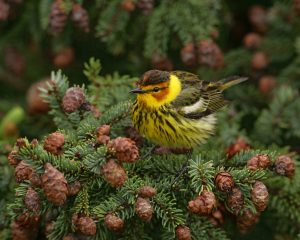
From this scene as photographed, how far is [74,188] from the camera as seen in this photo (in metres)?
2.25

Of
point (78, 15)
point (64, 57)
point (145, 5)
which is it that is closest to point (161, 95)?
point (145, 5)

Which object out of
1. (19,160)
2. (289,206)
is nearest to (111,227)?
(19,160)

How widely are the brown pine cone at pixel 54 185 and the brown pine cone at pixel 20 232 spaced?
0.44 m

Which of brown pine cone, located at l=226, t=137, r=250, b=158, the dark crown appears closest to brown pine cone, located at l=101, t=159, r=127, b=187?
brown pine cone, located at l=226, t=137, r=250, b=158

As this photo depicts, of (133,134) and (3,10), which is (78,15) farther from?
(133,134)

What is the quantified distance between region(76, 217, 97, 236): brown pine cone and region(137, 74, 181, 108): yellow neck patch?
1.12 m

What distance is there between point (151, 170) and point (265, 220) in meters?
0.83

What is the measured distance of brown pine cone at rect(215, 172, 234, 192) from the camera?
2.28 metres

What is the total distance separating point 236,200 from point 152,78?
1069 millimetres

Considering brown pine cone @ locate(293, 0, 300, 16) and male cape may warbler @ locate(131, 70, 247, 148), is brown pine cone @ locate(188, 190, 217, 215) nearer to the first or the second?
male cape may warbler @ locate(131, 70, 247, 148)

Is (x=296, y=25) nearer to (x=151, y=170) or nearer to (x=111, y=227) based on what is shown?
(x=151, y=170)

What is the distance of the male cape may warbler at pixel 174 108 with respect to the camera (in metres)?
3.04

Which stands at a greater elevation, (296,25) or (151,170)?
(296,25)

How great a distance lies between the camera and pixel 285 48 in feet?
12.7
